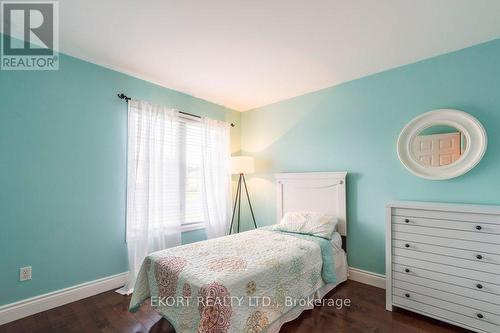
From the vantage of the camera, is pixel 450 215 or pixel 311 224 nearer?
pixel 450 215

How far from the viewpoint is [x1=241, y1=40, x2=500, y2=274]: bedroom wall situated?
6.88 ft

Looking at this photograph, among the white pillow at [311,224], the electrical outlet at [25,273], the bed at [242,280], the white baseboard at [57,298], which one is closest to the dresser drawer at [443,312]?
the bed at [242,280]

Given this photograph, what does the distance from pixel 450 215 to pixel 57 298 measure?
3720 millimetres

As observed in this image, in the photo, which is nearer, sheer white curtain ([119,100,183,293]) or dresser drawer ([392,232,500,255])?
dresser drawer ([392,232,500,255])

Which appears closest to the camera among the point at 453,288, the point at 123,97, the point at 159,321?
the point at 453,288

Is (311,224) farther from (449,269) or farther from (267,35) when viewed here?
(267,35)

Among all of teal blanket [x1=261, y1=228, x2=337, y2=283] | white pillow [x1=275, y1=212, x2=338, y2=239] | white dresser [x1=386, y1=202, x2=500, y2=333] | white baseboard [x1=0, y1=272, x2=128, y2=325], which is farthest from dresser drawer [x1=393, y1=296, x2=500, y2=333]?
white baseboard [x1=0, y1=272, x2=128, y2=325]

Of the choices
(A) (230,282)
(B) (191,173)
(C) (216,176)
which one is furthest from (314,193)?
(A) (230,282)

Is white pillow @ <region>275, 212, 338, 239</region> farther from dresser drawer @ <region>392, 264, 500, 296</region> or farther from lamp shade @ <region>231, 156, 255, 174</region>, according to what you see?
lamp shade @ <region>231, 156, 255, 174</region>

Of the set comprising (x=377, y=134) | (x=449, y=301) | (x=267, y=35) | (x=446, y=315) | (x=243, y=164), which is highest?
(x=267, y=35)

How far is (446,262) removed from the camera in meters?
1.90

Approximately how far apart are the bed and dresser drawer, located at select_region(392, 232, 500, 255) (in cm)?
71

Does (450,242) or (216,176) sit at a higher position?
(216,176)

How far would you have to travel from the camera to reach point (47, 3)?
66.9 inches
